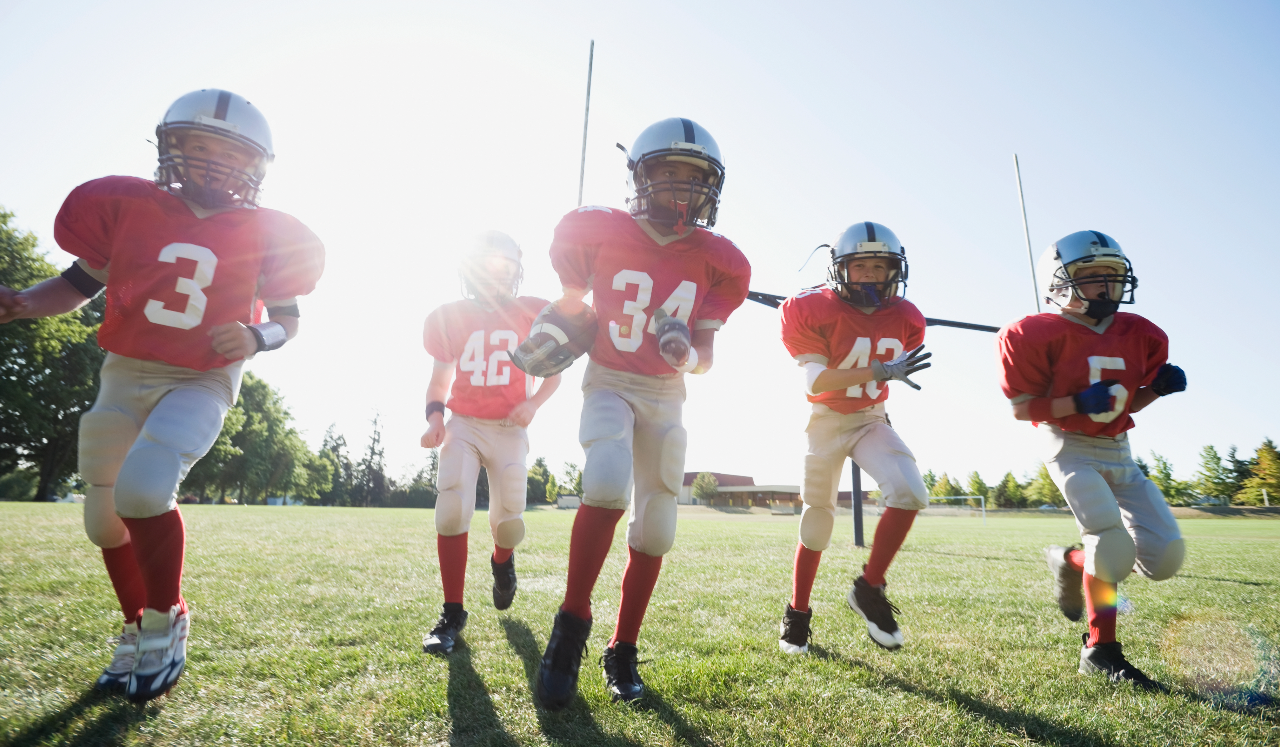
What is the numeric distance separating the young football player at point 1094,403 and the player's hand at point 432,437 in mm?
3267

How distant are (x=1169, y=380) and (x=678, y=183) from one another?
2.98 m

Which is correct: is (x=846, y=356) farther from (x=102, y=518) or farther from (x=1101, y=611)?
(x=102, y=518)

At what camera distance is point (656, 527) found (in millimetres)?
2705

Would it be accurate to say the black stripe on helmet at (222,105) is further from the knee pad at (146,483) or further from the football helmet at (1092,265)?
the football helmet at (1092,265)

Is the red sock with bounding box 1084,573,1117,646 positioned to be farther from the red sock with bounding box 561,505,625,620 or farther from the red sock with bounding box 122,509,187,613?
the red sock with bounding box 122,509,187,613

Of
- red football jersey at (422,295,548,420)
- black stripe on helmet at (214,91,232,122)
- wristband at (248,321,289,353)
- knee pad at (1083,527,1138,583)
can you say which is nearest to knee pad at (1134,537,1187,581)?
knee pad at (1083,527,1138,583)

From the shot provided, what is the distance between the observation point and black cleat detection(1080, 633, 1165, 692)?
2.78m

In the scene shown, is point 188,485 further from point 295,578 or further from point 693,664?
point 693,664

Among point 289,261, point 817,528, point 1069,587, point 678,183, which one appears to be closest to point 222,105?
point 289,261

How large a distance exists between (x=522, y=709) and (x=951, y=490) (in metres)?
76.7

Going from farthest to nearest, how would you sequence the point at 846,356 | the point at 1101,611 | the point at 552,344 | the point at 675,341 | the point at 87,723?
the point at 846,356 < the point at 1101,611 < the point at 552,344 < the point at 675,341 < the point at 87,723

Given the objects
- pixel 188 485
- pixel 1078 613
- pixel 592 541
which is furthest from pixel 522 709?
pixel 188 485

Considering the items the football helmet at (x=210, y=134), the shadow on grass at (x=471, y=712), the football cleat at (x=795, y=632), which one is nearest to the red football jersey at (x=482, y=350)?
the football helmet at (x=210, y=134)

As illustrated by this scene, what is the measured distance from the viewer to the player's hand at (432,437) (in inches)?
145
